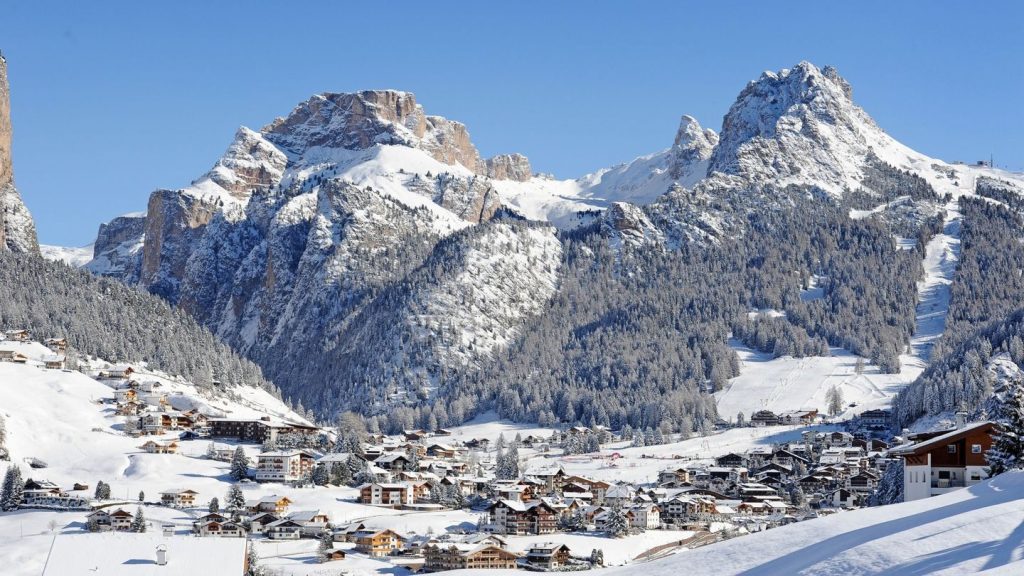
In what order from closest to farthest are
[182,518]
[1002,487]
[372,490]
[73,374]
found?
[1002,487], [182,518], [372,490], [73,374]

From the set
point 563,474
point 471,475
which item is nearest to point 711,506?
point 563,474

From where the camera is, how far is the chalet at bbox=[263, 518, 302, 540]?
12181cm

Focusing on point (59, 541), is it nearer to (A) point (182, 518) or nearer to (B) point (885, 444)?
(A) point (182, 518)

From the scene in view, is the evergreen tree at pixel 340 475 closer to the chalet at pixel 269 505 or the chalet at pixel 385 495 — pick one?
the chalet at pixel 385 495

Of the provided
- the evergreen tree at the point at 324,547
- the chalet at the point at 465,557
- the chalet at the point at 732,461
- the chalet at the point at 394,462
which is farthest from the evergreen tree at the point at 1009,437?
the chalet at the point at 732,461

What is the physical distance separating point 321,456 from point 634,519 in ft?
161

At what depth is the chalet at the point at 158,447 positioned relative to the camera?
513 feet

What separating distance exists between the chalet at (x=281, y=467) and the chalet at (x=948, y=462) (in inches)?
3585

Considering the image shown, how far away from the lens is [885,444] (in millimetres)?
185750

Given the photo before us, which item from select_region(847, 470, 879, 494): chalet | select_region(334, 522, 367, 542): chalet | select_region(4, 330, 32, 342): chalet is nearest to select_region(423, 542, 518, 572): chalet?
select_region(334, 522, 367, 542): chalet

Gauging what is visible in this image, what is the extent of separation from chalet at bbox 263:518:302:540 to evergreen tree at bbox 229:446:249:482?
25297 mm

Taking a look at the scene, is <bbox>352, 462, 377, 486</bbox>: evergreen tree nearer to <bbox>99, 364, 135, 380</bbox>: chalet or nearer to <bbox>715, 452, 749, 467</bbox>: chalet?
<bbox>99, 364, 135, 380</bbox>: chalet

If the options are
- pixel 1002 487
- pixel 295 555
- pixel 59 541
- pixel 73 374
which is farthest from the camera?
pixel 73 374

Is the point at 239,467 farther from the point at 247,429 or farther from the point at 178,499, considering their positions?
the point at 247,429
